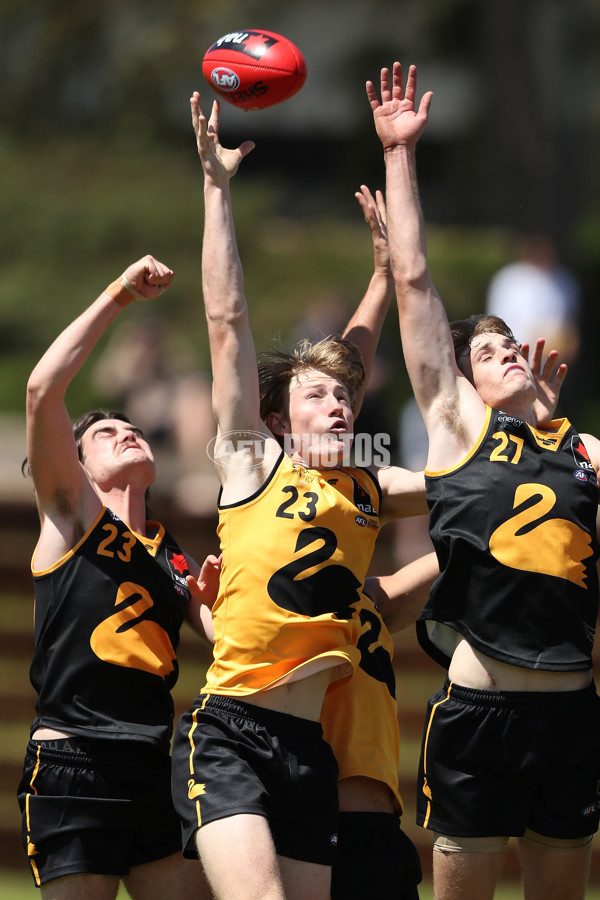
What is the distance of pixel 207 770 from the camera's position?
10.6 ft

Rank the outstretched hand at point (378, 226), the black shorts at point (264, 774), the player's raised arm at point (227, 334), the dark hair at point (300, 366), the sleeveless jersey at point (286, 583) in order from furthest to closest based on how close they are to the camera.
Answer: the outstretched hand at point (378, 226) → the dark hair at point (300, 366) → the player's raised arm at point (227, 334) → the sleeveless jersey at point (286, 583) → the black shorts at point (264, 774)

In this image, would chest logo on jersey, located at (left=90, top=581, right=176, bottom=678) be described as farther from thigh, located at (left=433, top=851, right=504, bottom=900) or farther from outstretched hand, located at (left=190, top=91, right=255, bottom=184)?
outstretched hand, located at (left=190, top=91, right=255, bottom=184)

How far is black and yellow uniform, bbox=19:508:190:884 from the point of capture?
3572 millimetres

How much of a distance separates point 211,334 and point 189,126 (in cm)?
1304

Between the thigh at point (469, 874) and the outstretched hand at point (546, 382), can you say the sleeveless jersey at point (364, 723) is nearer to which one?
the thigh at point (469, 874)

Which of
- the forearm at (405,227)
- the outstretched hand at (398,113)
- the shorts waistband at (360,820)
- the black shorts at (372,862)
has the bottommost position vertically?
the black shorts at (372,862)

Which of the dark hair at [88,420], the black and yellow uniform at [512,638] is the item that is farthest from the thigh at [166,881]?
the dark hair at [88,420]

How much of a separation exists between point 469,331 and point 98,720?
5.44ft

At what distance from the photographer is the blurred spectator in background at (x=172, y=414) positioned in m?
6.05

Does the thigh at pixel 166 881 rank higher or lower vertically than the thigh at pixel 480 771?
lower

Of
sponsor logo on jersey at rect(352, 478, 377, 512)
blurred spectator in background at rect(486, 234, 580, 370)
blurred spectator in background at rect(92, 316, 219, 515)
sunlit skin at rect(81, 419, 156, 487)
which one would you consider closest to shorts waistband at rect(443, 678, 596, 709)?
sponsor logo on jersey at rect(352, 478, 377, 512)

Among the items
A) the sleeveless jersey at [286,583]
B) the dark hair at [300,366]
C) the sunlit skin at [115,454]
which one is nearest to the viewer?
the sleeveless jersey at [286,583]

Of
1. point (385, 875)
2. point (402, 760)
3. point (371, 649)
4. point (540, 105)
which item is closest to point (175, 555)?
point (371, 649)

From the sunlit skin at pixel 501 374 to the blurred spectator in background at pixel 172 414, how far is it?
2.51 m
